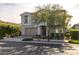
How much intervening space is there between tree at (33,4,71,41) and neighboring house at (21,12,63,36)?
0.05 m

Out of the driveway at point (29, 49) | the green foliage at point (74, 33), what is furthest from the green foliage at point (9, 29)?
the green foliage at point (74, 33)

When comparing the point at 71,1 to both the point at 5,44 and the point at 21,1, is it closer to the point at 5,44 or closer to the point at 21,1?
the point at 21,1

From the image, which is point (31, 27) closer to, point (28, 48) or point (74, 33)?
point (28, 48)

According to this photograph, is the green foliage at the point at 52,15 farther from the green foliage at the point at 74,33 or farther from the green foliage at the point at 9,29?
the green foliage at the point at 9,29

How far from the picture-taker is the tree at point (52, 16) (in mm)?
7199

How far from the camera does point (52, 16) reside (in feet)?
23.6

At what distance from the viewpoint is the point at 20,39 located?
287 inches

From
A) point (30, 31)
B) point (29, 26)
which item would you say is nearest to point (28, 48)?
point (30, 31)

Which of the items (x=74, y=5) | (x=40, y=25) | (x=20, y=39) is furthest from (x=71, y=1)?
(x=20, y=39)

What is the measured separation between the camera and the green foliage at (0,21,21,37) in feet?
24.0

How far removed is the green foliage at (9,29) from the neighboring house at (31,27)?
0.13 metres

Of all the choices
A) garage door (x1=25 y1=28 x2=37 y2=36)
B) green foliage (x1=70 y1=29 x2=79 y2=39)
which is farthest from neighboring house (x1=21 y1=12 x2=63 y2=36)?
green foliage (x1=70 y1=29 x2=79 y2=39)

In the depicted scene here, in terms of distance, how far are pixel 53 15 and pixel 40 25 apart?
0.35 m

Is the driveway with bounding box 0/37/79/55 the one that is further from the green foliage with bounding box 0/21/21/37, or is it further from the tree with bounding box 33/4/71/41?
the tree with bounding box 33/4/71/41
